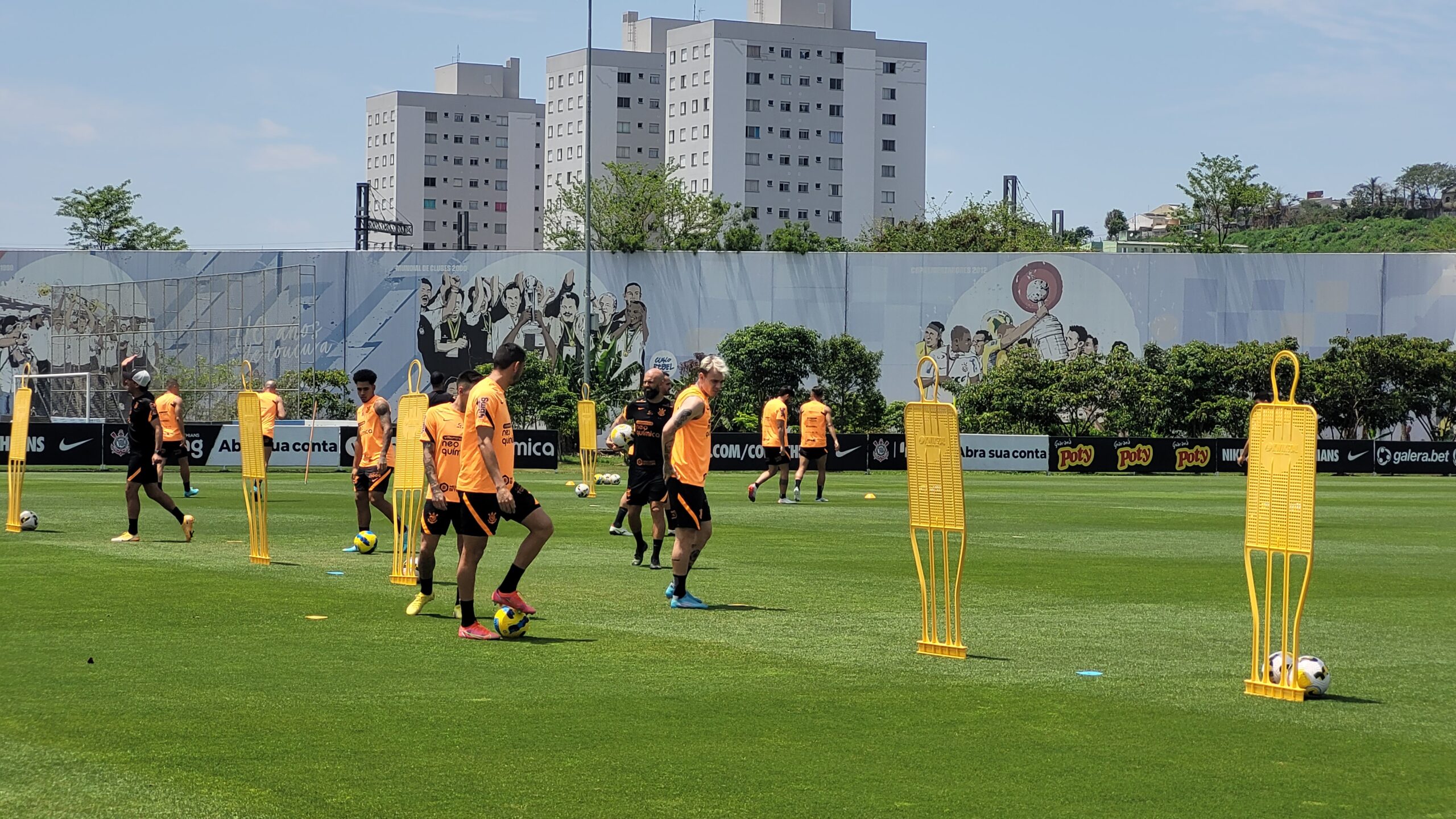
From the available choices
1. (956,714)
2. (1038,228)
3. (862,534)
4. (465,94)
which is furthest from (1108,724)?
(465,94)

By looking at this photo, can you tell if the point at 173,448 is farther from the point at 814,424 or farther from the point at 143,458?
the point at 814,424

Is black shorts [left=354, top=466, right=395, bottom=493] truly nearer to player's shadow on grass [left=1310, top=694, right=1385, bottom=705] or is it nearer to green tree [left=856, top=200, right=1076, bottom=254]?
player's shadow on grass [left=1310, top=694, right=1385, bottom=705]

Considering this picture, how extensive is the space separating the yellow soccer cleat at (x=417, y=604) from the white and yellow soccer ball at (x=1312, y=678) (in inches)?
267

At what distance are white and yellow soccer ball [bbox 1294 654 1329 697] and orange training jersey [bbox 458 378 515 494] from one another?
540 centimetres

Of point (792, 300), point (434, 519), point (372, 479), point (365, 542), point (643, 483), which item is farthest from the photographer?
point (792, 300)

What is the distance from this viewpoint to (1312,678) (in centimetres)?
890

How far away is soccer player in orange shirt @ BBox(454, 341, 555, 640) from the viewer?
426 inches

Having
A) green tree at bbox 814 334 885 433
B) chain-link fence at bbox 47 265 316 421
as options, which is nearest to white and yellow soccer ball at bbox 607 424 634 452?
chain-link fence at bbox 47 265 316 421

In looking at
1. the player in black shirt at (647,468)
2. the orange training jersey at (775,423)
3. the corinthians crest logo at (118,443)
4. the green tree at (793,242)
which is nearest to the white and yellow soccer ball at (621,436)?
the player in black shirt at (647,468)

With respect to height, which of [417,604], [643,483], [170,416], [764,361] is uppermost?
[764,361]

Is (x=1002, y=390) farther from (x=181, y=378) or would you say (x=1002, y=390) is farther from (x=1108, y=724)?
(x=1108, y=724)

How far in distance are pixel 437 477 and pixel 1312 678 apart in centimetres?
679

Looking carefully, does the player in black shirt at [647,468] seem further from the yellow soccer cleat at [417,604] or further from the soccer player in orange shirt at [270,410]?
the soccer player in orange shirt at [270,410]

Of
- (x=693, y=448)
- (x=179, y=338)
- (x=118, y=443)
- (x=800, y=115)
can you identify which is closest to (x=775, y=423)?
(x=693, y=448)
